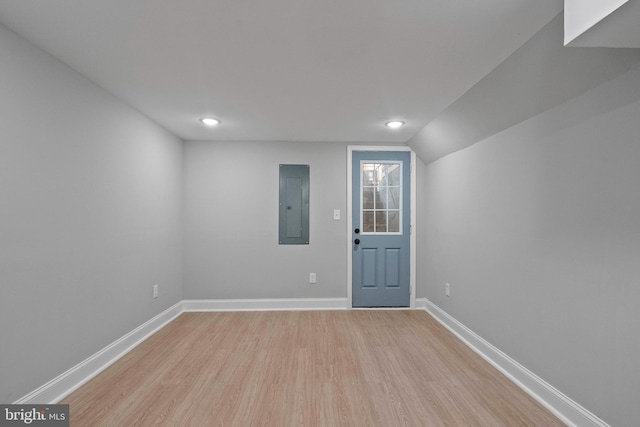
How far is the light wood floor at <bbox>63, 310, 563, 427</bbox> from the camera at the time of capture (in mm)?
1768

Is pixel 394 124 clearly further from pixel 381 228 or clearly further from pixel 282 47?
pixel 282 47

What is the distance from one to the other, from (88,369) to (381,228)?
324 cm

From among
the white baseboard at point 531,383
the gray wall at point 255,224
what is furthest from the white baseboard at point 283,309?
the gray wall at point 255,224

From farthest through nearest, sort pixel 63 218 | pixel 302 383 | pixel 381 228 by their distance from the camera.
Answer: pixel 381 228, pixel 302 383, pixel 63 218

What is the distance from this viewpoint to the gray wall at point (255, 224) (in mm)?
3768

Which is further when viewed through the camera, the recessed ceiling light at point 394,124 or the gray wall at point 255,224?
the gray wall at point 255,224

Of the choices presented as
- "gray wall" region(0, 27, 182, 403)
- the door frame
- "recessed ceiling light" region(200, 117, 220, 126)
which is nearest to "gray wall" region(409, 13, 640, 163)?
the door frame

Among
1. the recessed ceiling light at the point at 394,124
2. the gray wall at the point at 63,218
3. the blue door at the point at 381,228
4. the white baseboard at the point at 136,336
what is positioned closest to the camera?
the gray wall at the point at 63,218

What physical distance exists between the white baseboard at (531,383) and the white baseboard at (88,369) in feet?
10.3

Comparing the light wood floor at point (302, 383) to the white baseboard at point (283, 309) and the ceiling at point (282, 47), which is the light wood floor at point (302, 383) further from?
the ceiling at point (282, 47)

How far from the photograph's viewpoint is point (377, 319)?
3.50 meters

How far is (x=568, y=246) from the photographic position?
1.75m

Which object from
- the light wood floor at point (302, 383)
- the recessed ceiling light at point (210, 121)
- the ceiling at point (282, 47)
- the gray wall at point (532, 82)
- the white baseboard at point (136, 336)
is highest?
the ceiling at point (282, 47)

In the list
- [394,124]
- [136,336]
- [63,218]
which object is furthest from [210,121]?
[136,336]
